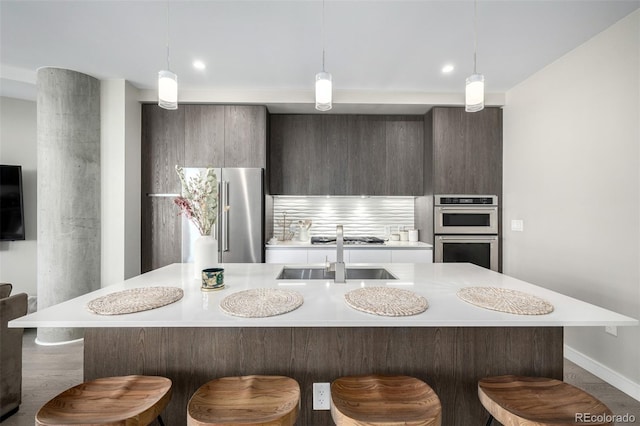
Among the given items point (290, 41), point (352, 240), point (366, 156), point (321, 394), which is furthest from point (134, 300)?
point (366, 156)

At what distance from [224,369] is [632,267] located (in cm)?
284

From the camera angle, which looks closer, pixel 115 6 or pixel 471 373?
pixel 471 373

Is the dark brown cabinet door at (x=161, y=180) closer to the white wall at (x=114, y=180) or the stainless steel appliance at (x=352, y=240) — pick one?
the white wall at (x=114, y=180)

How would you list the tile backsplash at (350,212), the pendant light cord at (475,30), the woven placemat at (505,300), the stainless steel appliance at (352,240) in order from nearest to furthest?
1. the woven placemat at (505,300)
2. the pendant light cord at (475,30)
3. the stainless steel appliance at (352,240)
4. the tile backsplash at (350,212)

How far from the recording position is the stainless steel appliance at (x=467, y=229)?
3.63 meters

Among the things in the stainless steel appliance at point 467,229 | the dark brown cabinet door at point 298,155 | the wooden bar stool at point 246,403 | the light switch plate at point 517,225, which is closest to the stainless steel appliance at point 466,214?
the stainless steel appliance at point 467,229

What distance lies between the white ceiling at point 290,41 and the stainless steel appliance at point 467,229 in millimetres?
1358

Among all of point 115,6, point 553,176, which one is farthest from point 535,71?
point 115,6

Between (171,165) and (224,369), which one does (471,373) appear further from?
(171,165)

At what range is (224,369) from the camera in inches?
56.9

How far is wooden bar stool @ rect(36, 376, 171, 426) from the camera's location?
102cm

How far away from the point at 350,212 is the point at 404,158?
1044 mm

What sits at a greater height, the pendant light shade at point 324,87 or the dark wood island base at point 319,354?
the pendant light shade at point 324,87

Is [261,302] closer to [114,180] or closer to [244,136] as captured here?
[244,136]
